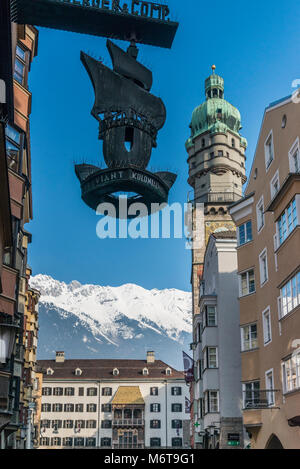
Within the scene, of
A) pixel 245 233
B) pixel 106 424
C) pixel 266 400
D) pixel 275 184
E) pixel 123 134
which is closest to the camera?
pixel 123 134

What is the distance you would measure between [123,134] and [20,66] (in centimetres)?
1905

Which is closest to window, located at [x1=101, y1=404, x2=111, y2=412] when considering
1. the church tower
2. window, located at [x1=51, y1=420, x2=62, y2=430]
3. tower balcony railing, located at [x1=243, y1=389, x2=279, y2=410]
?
window, located at [x1=51, y1=420, x2=62, y2=430]

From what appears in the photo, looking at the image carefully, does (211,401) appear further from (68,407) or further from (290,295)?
(68,407)

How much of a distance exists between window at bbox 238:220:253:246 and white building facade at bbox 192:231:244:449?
295 inches

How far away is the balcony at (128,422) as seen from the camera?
→ 382 ft

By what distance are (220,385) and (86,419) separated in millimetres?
Result: 84992

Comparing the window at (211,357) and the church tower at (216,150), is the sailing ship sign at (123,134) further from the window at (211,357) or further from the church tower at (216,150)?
the church tower at (216,150)

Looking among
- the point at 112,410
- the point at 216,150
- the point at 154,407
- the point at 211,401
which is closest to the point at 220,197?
the point at 216,150

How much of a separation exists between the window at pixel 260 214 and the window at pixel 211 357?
12.0 meters

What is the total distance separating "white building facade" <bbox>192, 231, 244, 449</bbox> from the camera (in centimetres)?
3781

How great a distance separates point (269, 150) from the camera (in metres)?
29.8

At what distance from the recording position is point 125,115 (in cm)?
729
